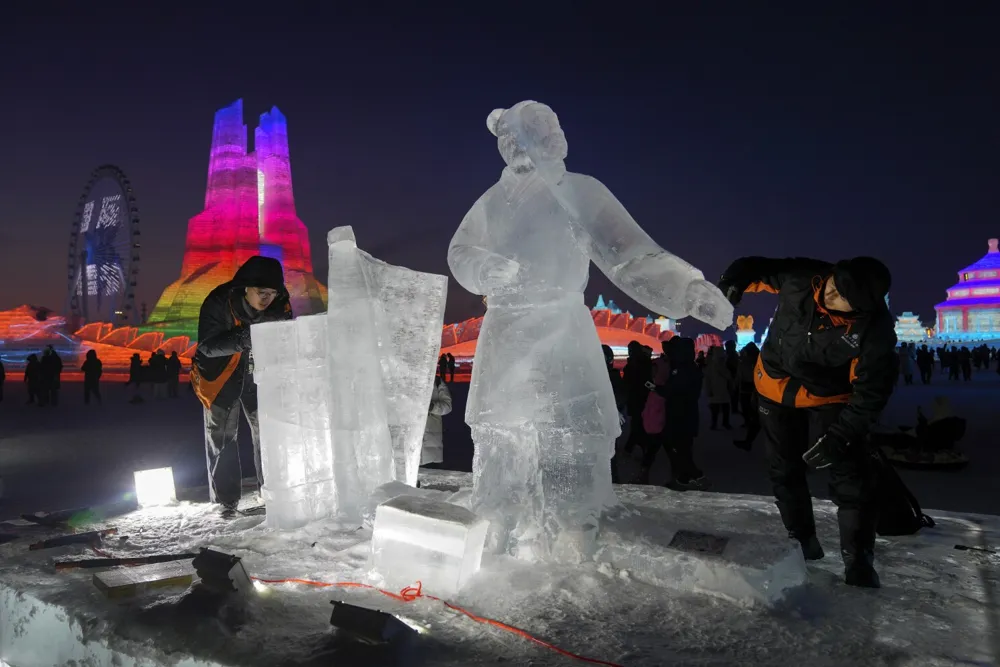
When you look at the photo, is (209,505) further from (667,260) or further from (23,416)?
(23,416)

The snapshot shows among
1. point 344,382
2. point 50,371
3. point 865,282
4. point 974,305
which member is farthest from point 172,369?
point 974,305

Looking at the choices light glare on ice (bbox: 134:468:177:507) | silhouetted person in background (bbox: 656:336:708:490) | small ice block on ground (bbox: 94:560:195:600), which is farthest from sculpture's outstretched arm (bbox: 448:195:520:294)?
silhouetted person in background (bbox: 656:336:708:490)

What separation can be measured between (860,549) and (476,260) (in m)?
2.02

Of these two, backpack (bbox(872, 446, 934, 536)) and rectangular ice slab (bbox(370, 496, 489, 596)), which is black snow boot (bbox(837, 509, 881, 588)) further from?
rectangular ice slab (bbox(370, 496, 489, 596))

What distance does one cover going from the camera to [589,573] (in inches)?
114

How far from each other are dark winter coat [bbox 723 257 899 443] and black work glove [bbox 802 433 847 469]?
23 mm

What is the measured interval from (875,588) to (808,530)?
44cm

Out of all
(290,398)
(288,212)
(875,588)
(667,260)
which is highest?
(288,212)

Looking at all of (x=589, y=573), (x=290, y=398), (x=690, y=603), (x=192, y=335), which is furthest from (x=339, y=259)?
(x=192, y=335)

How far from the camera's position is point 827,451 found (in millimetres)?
2787

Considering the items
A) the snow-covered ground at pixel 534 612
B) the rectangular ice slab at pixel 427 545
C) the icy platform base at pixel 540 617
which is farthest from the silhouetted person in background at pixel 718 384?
the rectangular ice slab at pixel 427 545

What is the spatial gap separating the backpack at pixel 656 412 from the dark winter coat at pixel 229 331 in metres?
3.42

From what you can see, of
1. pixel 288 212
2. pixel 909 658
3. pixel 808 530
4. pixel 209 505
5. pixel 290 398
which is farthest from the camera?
pixel 288 212

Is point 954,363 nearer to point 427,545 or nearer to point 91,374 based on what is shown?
point 427,545
